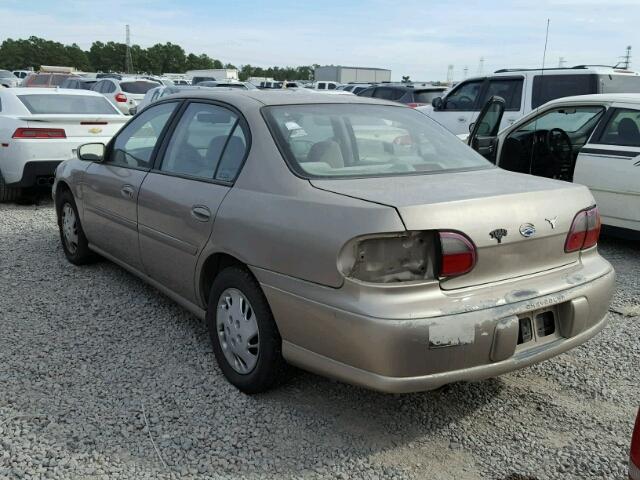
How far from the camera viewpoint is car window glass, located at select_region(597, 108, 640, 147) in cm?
591

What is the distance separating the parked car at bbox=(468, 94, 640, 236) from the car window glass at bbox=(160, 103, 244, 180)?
3.21 metres

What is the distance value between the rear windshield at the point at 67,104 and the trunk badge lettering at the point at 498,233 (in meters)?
7.20

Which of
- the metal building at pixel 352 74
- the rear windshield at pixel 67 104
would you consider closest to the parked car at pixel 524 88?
the rear windshield at pixel 67 104

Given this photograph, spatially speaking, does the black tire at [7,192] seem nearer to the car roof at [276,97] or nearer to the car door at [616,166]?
the car roof at [276,97]

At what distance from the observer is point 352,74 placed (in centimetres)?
4550

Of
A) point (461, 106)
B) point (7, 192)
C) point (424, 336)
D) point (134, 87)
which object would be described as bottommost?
point (7, 192)

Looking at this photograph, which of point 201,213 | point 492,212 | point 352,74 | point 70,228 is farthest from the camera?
point 352,74

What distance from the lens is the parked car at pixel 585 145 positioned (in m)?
5.92

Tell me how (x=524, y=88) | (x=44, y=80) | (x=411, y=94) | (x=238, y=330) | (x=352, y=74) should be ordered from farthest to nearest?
1. (x=352, y=74)
2. (x=44, y=80)
3. (x=411, y=94)
4. (x=524, y=88)
5. (x=238, y=330)

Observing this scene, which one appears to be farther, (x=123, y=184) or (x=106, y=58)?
(x=106, y=58)

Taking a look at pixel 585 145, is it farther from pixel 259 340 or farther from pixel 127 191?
pixel 259 340

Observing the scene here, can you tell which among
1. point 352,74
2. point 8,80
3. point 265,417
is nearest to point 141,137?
point 265,417

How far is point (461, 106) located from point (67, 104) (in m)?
6.72

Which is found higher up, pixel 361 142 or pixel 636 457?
pixel 361 142
